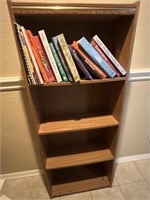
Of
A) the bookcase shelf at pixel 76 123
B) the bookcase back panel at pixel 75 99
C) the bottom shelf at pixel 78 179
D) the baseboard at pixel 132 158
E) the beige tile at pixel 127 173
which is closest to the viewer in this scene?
the bookcase shelf at pixel 76 123

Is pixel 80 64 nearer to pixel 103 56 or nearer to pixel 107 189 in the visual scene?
pixel 103 56

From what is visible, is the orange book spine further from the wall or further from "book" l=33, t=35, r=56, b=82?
the wall

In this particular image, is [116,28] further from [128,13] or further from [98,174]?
[98,174]

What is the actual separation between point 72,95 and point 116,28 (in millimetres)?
529

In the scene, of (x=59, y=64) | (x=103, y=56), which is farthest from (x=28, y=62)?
(x=103, y=56)

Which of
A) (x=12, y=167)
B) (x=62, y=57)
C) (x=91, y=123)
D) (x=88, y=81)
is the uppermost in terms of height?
(x=62, y=57)

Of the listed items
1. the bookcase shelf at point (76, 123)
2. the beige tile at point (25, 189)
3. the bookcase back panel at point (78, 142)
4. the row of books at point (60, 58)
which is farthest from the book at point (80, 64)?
the beige tile at point (25, 189)

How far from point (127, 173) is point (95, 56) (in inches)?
43.3

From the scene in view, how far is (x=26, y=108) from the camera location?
3.77 feet

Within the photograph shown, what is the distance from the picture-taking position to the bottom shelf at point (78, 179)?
122 centimetres


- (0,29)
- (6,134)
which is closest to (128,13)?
(0,29)

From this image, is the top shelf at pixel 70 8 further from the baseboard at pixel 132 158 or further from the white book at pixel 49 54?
the baseboard at pixel 132 158

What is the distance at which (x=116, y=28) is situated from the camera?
3.30 ft

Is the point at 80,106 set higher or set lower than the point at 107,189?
higher
